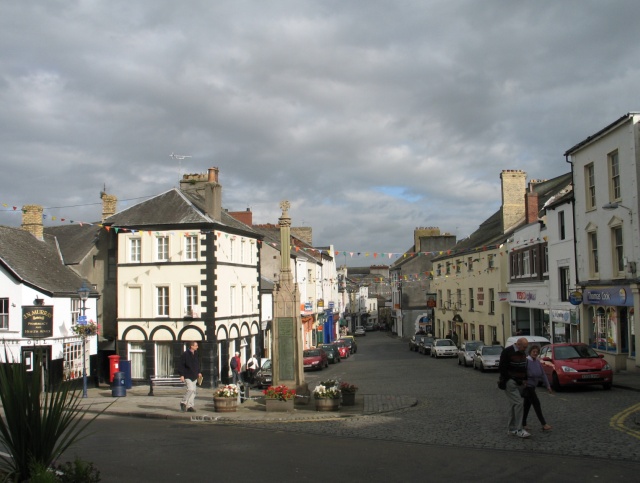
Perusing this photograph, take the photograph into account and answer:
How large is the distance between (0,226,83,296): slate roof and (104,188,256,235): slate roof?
3.17m

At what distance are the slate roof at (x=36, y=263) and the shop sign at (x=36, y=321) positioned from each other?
39.2 inches

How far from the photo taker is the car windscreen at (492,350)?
32.1 m

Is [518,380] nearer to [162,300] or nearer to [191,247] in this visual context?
[191,247]

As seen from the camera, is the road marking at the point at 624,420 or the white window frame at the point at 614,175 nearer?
the road marking at the point at 624,420

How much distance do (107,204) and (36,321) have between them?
9519 millimetres

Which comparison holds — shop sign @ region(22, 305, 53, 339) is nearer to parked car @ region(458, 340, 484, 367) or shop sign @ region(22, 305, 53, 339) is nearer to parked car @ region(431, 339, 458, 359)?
parked car @ region(458, 340, 484, 367)

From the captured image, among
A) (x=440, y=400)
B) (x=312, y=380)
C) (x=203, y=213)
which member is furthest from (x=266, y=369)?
(x=440, y=400)

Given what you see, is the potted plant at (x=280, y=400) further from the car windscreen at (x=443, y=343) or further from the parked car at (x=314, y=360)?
the car windscreen at (x=443, y=343)

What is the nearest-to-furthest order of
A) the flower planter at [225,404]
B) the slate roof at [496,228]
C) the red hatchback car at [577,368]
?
the flower planter at [225,404] < the red hatchback car at [577,368] < the slate roof at [496,228]

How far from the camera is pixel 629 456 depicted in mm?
10211

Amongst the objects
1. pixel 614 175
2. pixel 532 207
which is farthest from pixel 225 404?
pixel 532 207

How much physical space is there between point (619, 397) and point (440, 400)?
5.01 metres

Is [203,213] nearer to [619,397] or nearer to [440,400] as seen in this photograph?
[440,400]

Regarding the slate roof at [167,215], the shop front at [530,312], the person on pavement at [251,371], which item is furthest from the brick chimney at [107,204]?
the shop front at [530,312]
